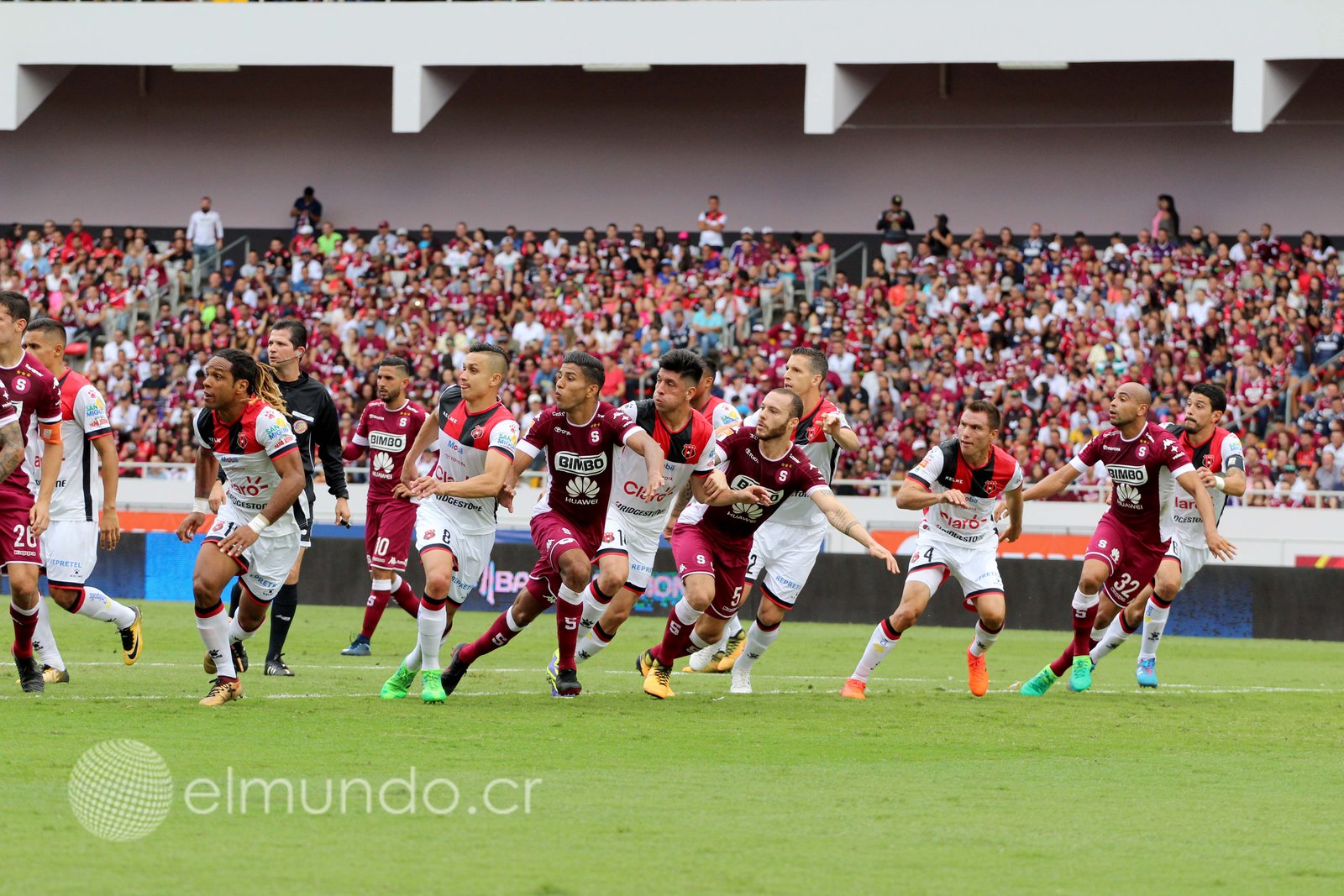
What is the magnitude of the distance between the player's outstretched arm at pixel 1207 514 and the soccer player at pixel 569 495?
4.51 metres

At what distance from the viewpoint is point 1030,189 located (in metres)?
33.9

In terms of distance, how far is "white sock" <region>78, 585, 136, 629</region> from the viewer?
1160cm

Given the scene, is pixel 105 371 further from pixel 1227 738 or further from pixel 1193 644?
pixel 1227 738

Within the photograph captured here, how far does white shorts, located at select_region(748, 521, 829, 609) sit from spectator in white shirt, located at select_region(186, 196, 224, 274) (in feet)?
76.5

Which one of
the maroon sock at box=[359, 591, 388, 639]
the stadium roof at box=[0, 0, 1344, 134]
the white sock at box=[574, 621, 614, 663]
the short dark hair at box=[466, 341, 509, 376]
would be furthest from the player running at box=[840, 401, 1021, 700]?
the stadium roof at box=[0, 0, 1344, 134]

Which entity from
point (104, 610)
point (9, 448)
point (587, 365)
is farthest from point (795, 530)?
point (9, 448)

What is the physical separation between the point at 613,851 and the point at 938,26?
27.1 metres

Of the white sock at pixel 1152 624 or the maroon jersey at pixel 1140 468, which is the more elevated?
the maroon jersey at pixel 1140 468

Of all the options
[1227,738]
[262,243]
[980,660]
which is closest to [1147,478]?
[980,660]

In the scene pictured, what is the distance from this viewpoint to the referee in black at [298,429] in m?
13.0

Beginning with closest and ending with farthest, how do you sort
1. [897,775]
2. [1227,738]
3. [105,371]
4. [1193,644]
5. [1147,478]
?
[897,775] → [1227,738] → [1147,478] → [1193,644] → [105,371]

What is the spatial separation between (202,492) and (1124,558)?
6.99m

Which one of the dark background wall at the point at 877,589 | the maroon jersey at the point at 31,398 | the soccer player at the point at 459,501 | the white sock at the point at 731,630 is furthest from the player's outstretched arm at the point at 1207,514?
the dark background wall at the point at 877,589

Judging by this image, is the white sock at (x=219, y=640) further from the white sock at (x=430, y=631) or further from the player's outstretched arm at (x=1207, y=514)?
the player's outstretched arm at (x=1207, y=514)
